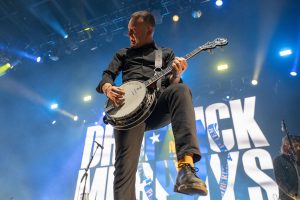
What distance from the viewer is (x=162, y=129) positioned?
331 inches

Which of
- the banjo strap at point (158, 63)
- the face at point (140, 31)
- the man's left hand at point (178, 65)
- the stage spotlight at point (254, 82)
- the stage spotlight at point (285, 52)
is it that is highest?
the stage spotlight at point (285, 52)

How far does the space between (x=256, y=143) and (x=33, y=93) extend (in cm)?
909

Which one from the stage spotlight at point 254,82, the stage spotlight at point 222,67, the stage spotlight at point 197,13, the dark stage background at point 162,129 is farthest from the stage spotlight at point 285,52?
the stage spotlight at point 197,13

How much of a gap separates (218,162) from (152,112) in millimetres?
5679

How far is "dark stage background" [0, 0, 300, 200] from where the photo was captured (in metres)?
7.25

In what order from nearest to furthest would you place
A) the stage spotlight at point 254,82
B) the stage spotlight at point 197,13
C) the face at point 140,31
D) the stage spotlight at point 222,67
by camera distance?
the face at point 140,31 < the stage spotlight at point 197,13 < the stage spotlight at point 254,82 < the stage spotlight at point 222,67

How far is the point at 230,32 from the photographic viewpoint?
28.7ft

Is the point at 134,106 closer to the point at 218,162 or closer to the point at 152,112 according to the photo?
the point at 152,112

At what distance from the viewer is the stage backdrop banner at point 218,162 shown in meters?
6.62

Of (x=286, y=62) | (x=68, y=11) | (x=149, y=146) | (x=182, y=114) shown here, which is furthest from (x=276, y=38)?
(x=182, y=114)

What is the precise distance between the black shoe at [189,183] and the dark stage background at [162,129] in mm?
5666

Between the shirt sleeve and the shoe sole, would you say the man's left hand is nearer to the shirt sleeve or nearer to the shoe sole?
the shirt sleeve

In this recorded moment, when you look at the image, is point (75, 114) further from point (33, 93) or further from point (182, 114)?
point (182, 114)

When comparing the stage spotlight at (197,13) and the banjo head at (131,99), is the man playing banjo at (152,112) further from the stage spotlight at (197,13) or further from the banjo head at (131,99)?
the stage spotlight at (197,13)
